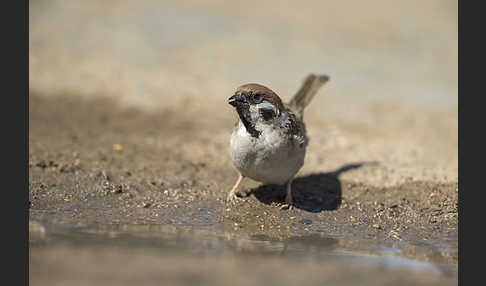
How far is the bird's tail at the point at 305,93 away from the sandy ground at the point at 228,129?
85cm

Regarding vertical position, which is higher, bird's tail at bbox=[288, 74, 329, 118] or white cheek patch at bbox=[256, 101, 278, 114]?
bird's tail at bbox=[288, 74, 329, 118]

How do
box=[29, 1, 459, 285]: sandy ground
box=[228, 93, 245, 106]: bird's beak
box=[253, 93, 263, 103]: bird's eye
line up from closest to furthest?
box=[29, 1, 459, 285]: sandy ground → box=[228, 93, 245, 106]: bird's beak → box=[253, 93, 263, 103]: bird's eye

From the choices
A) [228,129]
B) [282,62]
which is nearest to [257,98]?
[228,129]

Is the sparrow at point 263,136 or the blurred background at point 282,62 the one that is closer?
the sparrow at point 263,136

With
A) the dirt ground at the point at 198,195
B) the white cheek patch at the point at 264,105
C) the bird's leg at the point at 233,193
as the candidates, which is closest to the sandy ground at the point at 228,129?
the dirt ground at the point at 198,195

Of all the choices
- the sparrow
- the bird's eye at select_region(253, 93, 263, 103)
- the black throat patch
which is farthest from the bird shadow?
the bird's eye at select_region(253, 93, 263, 103)

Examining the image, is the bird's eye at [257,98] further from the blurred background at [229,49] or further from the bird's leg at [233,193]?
the blurred background at [229,49]

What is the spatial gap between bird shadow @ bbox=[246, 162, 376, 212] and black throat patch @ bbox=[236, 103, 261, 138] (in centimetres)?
104

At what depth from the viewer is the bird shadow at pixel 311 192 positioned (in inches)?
267

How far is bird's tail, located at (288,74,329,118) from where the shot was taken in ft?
25.0

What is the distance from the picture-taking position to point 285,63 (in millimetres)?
11789

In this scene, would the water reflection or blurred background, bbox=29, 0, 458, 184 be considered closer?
the water reflection

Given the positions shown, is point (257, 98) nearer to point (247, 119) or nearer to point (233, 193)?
point (247, 119)

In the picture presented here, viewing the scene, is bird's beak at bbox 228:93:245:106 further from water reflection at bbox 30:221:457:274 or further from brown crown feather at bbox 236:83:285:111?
water reflection at bbox 30:221:457:274
